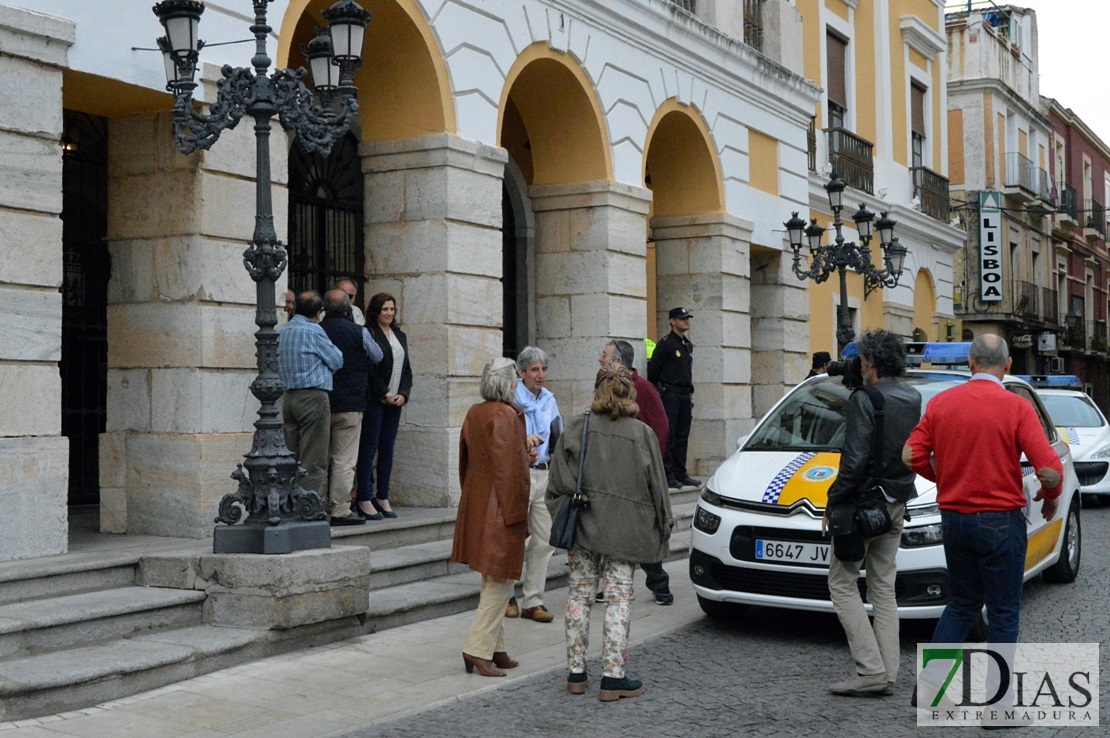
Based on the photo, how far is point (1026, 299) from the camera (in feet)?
131

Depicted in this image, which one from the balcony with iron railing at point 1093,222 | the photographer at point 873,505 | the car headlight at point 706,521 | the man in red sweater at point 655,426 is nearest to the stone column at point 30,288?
the man in red sweater at point 655,426

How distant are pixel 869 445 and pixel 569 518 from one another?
1594 mm

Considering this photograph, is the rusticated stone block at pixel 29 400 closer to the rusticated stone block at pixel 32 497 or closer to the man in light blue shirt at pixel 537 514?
the rusticated stone block at pixel 32 497

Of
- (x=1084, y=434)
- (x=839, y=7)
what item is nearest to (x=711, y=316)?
(x=1084, y=434)

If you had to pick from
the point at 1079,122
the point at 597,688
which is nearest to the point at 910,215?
the point at 597,688

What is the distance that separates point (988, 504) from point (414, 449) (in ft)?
21.0

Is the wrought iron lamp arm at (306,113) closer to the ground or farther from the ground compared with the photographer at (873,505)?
farther from the ground

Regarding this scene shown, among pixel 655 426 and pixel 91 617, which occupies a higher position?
pixel 655 426

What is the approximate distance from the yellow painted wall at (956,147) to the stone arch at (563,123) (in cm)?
2650

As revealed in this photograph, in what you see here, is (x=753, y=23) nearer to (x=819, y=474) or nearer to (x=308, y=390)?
(x=308, y=390)

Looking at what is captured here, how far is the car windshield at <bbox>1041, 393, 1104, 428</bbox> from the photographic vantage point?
17047 millimetres

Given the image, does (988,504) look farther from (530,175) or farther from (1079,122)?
(1079,122)

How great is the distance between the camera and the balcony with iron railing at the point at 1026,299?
39.4m

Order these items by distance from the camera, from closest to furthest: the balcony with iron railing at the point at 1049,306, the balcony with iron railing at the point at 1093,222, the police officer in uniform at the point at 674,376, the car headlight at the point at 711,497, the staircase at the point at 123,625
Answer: the staircase at the point at 123,625, the car headlight at the point at 711,497, the police officer in uniform at the point at 674,376, the balcony with iron railing at the point at 1049,306, the balcony with iron railing at the point at 1093,222
